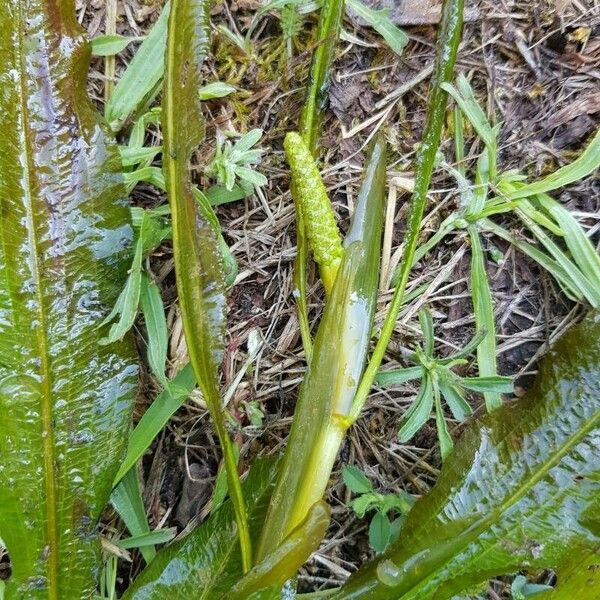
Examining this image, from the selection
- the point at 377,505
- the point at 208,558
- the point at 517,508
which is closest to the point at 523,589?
the point at 517,508

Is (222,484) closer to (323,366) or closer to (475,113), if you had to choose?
(323,366)

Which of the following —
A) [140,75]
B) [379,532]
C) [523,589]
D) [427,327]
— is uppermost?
[140,75]

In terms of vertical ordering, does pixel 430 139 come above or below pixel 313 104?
below

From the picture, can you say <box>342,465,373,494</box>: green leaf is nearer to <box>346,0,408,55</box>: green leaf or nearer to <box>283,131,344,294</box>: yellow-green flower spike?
<box>283,131,344,294</box>: yellow-green flower spike

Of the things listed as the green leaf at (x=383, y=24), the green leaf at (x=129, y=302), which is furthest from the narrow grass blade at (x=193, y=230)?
the green leaf at (x=383, y=24)

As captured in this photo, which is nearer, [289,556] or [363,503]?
[289,556]

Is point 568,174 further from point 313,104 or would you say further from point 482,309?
point 313,104

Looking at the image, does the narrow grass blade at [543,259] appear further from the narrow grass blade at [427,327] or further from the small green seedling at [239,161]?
the small green seedling at [239,161]

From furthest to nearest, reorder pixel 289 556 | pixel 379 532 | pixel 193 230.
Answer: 1. pixel 379 532
2. pixel 193 230
3. pixel 289 556
